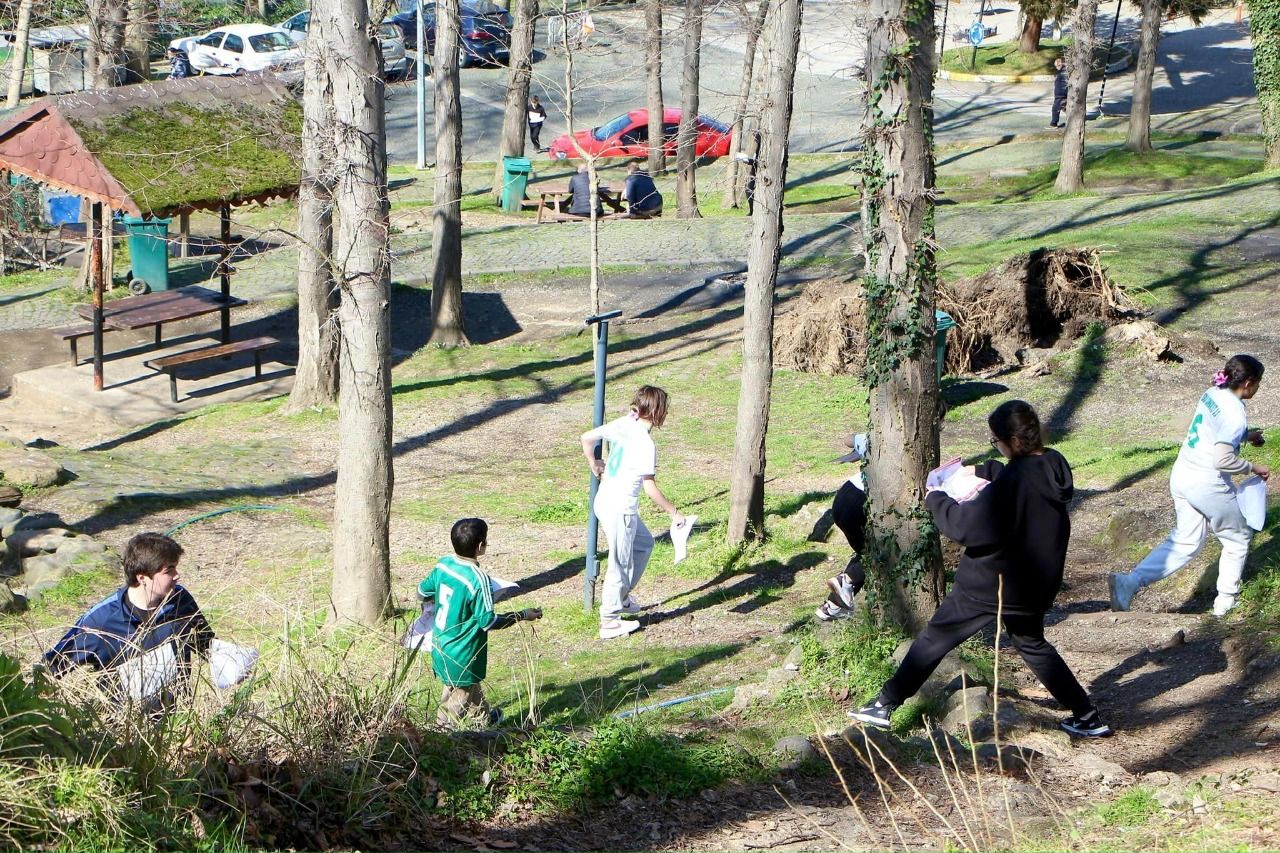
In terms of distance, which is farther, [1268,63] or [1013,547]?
[1268,63]

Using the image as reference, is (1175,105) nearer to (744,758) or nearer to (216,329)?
(216,329)

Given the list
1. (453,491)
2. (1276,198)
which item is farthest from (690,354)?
(1276,198)

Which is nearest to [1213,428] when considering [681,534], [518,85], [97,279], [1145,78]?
[681,534]

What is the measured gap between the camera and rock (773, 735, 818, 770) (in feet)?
19.2

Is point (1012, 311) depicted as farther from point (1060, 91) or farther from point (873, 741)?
point (1060, 91)

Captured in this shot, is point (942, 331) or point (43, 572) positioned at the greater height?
point (942, 331)

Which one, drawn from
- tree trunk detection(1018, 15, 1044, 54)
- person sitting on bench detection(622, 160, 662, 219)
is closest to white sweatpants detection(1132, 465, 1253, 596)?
person sitting on bench detection(622, 160, 662, 219)

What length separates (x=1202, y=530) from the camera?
7652 mm

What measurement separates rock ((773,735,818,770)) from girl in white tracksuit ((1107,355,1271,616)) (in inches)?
116

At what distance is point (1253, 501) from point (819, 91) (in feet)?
122

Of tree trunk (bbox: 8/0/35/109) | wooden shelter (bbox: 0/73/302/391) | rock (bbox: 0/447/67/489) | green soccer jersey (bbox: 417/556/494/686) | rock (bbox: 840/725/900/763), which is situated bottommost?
rock (bbox: 0/447/67/489)

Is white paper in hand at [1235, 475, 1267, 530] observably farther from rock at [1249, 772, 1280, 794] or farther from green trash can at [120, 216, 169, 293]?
green trash can at [120, 216, 169, 293]

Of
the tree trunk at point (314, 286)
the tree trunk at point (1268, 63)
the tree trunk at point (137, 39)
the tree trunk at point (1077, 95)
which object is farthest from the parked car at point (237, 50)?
the tree trunk at point (1268, 63)

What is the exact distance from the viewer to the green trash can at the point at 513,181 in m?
27.8
